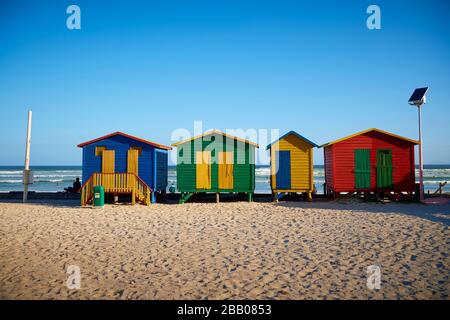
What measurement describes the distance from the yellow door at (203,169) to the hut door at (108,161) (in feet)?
15.4

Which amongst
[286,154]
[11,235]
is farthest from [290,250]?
[286,154]

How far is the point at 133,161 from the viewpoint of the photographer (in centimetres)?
1650

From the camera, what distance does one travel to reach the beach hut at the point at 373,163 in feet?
52.3

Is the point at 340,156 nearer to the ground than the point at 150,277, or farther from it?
farther from it

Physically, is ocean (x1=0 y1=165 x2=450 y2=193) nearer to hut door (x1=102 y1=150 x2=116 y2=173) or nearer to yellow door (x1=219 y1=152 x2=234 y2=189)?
hut door (x1=102 y1=150 x2=116 y2=173)

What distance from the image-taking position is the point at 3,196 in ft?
63.5

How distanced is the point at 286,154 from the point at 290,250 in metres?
9.83

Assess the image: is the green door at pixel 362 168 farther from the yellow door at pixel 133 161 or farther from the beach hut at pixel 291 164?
the yellow door at pixel 133 161

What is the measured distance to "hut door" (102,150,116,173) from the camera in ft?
54.1

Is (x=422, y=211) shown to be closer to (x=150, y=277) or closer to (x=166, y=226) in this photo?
(x=166, y=226)

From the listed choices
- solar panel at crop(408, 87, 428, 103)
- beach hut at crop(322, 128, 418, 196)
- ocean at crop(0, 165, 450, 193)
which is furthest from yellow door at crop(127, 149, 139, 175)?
solar panel at crop(408, 87, 428, 103)

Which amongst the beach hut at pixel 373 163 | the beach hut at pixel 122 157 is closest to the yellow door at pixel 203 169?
the beach hut at pixel 122 157

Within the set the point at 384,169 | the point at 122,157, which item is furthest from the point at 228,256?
the point at 384,169
